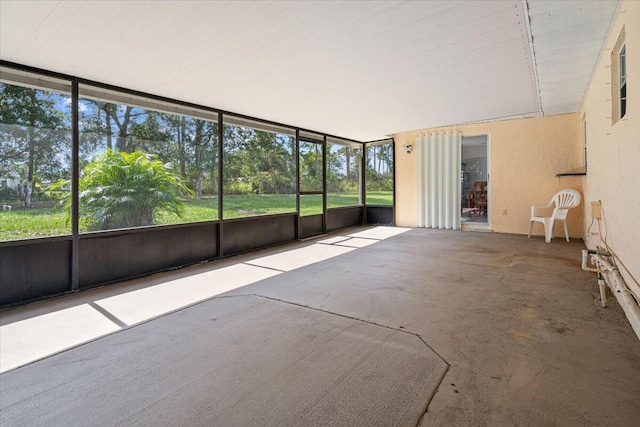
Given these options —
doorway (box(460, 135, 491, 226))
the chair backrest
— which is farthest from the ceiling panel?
doorway (box(460, 135, 491, 226))

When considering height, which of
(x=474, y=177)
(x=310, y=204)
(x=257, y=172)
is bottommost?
(x=310, y=204)

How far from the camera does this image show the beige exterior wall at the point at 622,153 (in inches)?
90.7

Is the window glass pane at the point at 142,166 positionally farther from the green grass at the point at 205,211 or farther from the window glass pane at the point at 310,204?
the window glass pane at the point at 310,204

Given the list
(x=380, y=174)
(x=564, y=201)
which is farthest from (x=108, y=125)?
(x=564, y=201)

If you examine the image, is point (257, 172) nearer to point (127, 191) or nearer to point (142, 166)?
point (142, 166)

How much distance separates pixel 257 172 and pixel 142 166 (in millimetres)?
2048

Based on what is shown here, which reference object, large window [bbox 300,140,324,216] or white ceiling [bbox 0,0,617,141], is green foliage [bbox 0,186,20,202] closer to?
white ceiling [bbox 0,0,617,141]

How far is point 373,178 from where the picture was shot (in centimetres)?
895

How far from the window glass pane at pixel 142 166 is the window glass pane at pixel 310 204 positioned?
7.25 ft

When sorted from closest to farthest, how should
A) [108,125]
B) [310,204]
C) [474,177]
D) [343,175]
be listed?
[108,125]
[310,204]
[343,175]
[474,177]

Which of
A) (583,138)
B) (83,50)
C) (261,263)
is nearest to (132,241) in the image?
(261,263)

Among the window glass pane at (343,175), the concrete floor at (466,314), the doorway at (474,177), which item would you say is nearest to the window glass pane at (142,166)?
the concrete floor at (466,314)

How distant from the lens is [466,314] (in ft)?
8.75

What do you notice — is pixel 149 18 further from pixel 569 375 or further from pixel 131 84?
pixel 569 375
